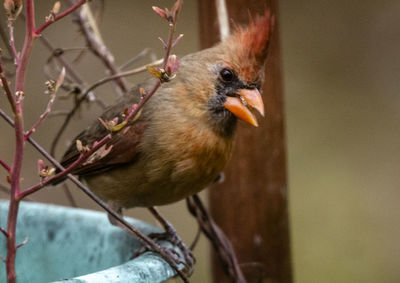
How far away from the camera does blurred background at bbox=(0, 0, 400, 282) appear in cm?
463

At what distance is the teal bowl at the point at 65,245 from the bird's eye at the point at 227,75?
1.97ft

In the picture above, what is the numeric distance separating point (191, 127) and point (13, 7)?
994mm

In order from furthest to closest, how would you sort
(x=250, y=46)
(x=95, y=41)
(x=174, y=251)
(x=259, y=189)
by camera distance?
(x=95, y=41), (x=259, y=189), (x=250, y=46), (x=174, y=251)

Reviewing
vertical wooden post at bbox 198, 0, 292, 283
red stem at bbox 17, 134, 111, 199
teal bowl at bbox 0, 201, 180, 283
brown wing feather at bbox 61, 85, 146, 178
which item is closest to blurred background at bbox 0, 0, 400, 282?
vertical wooden post at bbox 198, 0, 292, 283

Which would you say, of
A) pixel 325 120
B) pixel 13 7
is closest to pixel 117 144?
pixel 13 7

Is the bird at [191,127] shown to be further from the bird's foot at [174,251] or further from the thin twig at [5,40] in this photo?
the thin twig at [5,40]

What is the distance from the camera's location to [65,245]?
1998 mm

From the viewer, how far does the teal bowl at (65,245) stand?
196 centimetres

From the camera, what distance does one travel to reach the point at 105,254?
1978 mm

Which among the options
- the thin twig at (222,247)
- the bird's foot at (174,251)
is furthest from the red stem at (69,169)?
the thin twig at (222,247)

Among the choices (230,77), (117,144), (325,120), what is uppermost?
(230,77)

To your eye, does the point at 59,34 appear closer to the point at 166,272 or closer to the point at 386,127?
the point at 386,127

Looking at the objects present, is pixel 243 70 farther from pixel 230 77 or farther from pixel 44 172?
pixel 44 172

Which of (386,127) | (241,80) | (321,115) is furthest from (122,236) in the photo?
(386,127)
